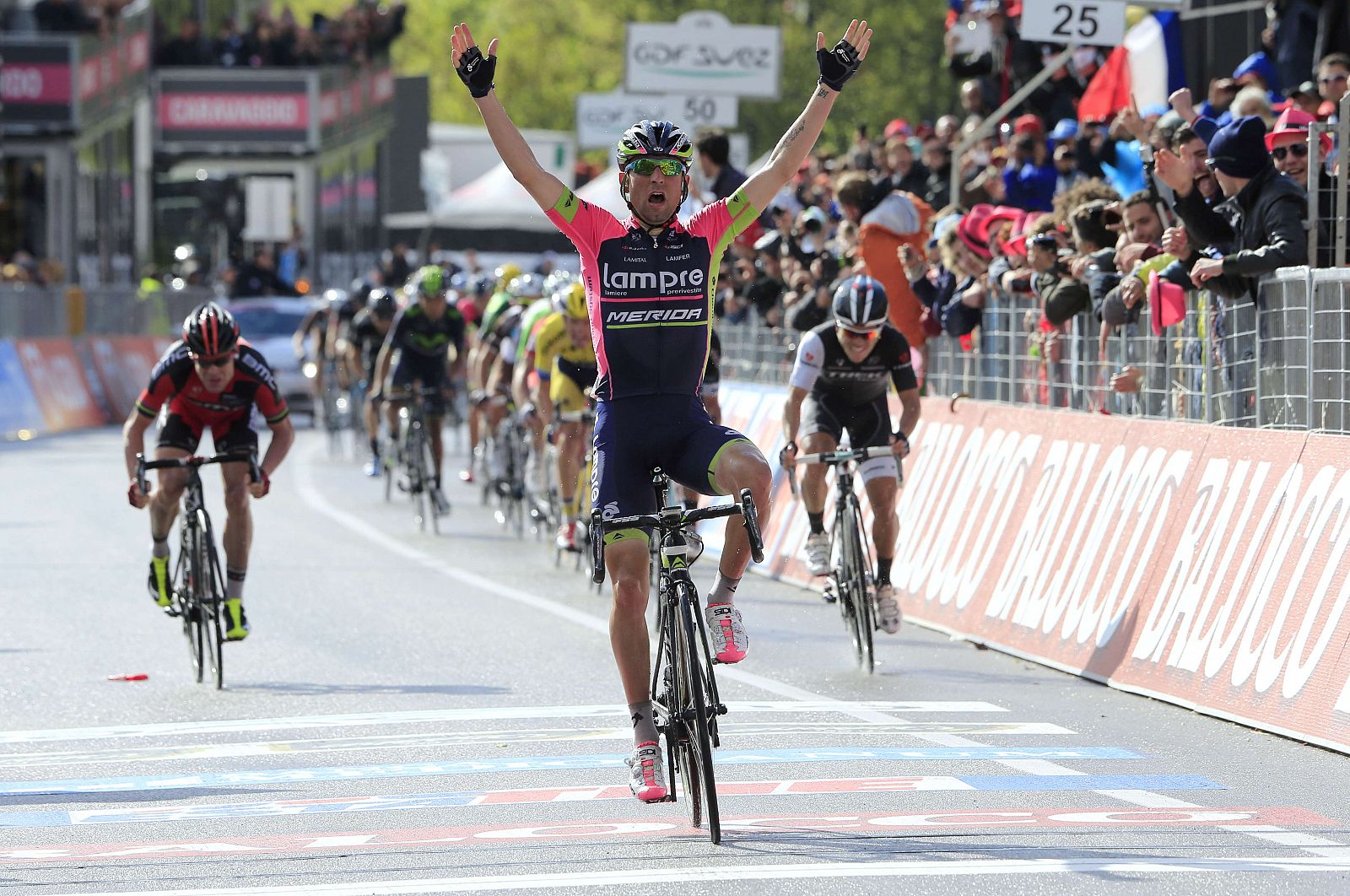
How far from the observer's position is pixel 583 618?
46.4ft

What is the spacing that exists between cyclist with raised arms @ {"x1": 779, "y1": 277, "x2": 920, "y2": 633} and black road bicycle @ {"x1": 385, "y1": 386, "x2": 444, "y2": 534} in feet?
25.6

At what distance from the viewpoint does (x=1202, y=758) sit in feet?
30.1

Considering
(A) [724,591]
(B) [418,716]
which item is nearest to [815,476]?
(B) [418,716]

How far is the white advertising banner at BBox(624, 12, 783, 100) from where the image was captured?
25031 mm

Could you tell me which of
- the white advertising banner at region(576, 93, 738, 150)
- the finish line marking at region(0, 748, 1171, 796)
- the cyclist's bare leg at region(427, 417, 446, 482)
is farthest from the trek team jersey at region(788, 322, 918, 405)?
the white advertising banner at region(576, 93, 738, 150)

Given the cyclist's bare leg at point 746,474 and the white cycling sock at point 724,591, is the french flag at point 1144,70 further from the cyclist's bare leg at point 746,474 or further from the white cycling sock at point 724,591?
the cyclist's bare leg at point 746,474

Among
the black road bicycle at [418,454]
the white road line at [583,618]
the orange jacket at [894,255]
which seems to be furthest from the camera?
the black road bicycle at [418,454]

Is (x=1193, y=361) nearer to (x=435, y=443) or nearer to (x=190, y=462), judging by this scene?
(x=190, y=462)

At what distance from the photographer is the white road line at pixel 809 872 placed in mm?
6992

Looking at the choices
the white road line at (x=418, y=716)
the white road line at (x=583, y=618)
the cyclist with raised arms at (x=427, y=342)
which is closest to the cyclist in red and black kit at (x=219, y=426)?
the white road line at (x=418, y=716)

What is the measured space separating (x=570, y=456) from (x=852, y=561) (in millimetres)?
4378

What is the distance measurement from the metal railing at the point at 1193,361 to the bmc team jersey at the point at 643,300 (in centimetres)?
339

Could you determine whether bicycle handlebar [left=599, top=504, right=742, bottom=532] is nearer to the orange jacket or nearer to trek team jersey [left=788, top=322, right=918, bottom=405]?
trek team jersey [left=788, top=322, right=918, bottom=405]

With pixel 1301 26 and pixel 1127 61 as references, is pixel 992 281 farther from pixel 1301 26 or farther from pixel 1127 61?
pixel 1127 61
